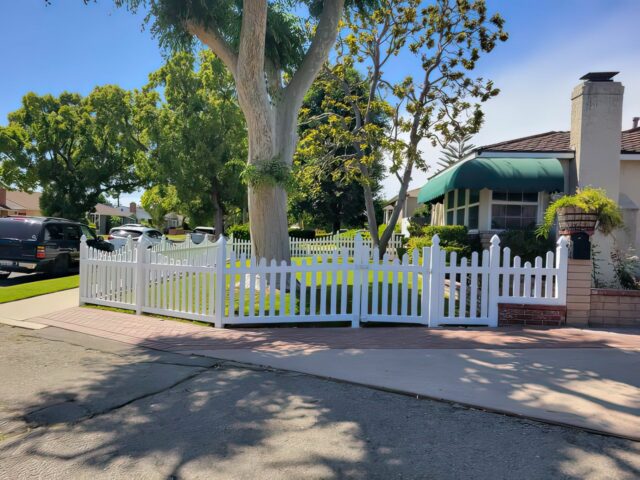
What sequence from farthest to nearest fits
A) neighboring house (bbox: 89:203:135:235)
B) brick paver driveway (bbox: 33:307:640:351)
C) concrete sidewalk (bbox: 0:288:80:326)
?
neighboring house (bbox: 89:203:135:235) < concrete sidewalk (bbox: 0:288:80:326) < brick paver driveway (bbox: 33:307:640:351)

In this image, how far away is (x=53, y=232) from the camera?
12578mm

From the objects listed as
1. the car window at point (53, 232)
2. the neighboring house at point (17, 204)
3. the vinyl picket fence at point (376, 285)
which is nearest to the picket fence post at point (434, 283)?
the vinyl picket fence at point (376, 285)

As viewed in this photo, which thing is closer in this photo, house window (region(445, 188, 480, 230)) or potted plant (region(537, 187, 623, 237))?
potted plant (region(537, 187, 623, 237))

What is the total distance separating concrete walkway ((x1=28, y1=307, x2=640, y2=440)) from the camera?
4.11 metres

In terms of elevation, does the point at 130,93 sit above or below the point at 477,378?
above

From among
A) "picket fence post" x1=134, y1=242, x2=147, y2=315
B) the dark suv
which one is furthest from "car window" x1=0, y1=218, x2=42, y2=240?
"picket fence post" x1=134, y1=242, x2=147, y2=315

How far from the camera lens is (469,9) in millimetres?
13328

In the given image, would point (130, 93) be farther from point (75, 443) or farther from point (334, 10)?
point (75, 443)

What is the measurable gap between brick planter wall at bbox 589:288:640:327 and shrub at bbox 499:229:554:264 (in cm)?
428

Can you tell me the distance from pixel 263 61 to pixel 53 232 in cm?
821

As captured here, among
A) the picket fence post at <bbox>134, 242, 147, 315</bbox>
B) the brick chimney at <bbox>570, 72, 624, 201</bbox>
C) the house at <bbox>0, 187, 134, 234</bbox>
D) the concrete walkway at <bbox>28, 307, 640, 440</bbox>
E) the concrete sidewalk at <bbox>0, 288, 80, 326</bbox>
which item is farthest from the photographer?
the house at <bbox>0, 187, 134, 234</bbox>

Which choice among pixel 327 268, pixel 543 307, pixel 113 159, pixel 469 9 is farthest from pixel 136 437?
pixel 113 159

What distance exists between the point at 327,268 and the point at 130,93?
29.6 m

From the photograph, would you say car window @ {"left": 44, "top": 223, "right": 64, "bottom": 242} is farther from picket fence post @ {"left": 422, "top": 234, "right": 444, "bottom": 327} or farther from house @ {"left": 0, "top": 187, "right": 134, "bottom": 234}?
house @ {"left": 0, "top": 187, "right": 134, "bottom": 234}
